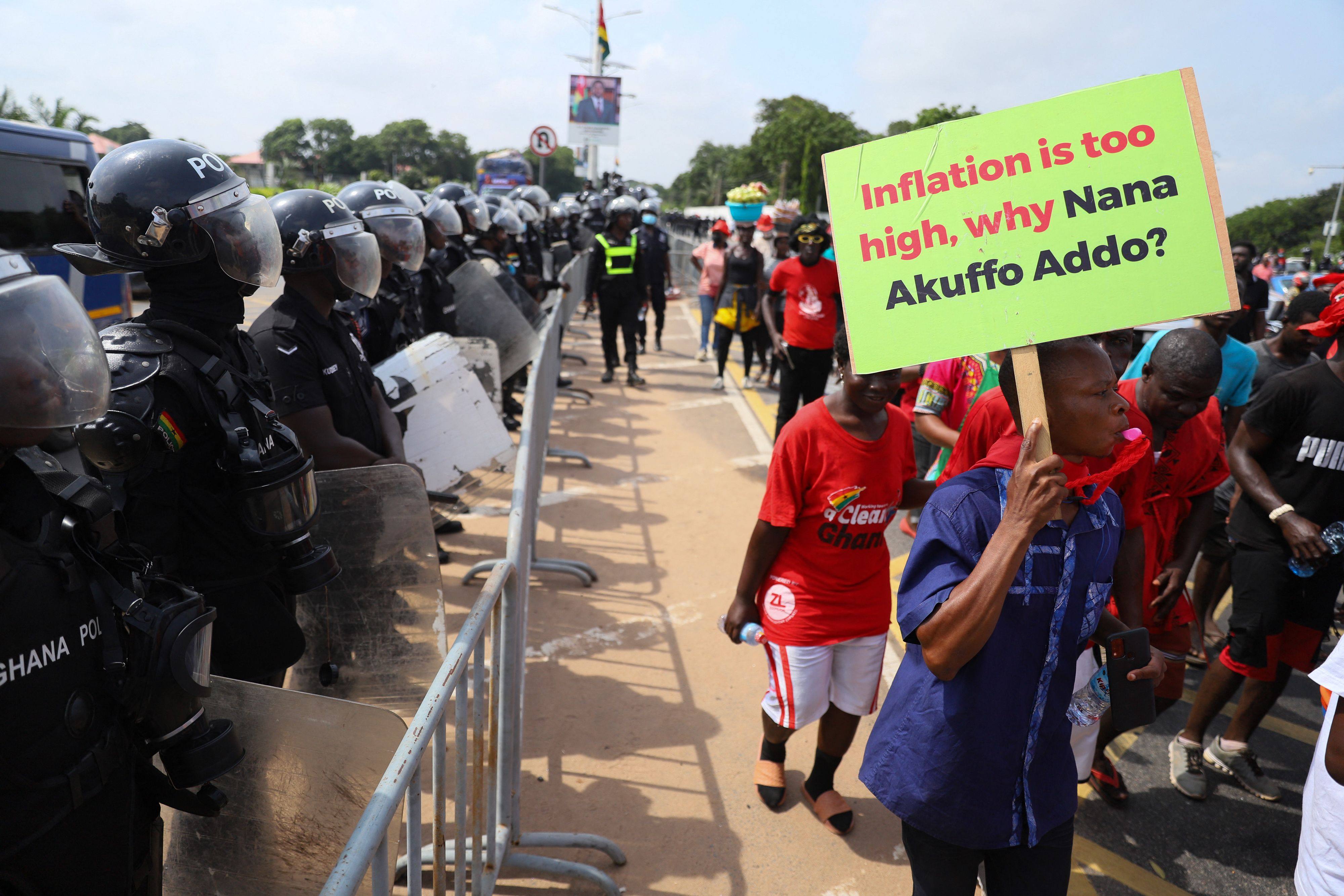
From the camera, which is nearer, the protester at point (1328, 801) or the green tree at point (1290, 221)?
the protester at point (1328, 801)

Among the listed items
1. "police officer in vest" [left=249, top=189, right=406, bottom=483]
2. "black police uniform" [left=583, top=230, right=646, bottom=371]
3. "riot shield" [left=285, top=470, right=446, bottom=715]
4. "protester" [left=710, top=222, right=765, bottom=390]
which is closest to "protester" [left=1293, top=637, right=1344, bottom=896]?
"riot shield" [left=285, top=470, right=446, bottom=715]

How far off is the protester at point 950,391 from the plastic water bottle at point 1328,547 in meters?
1.49

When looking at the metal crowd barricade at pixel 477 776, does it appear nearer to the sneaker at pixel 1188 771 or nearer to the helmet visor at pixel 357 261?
the helmet visor at pixel 357 261

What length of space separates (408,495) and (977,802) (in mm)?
1821

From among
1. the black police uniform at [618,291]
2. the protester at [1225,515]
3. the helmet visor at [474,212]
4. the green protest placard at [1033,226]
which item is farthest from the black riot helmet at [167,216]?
the black police uniform at [618,291]

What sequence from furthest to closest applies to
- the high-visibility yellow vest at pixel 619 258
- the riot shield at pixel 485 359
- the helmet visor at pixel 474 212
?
the high-visibility yellow vest at pixel 619 258 < the helmet visor at pixel 474 212 < the riot shield at pixel 485 359

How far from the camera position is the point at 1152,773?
363 cm

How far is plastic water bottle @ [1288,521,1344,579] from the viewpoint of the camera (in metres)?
3.24

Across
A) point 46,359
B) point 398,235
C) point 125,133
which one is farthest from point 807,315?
point 125,133

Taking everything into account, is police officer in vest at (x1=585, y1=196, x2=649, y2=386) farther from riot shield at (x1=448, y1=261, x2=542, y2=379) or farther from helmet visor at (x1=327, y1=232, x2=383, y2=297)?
helmet visor at (x1=327, y1=232, x2=383, y2=297)

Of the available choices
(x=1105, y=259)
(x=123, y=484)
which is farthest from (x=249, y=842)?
(x=1105, y=259)

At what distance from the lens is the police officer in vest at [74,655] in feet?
4.43

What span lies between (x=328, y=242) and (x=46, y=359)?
187 cm

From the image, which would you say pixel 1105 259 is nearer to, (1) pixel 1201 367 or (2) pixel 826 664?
(1) pixel 1201 367
